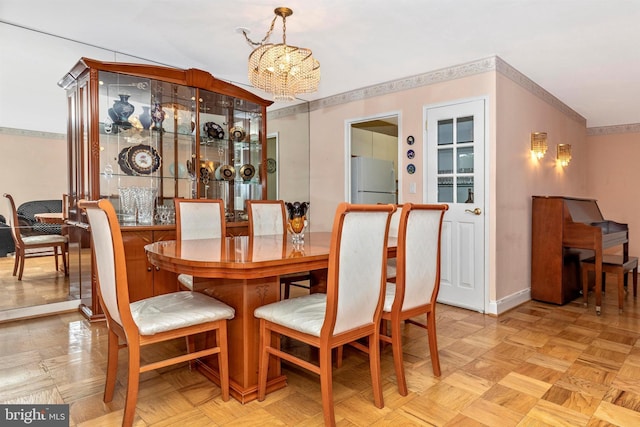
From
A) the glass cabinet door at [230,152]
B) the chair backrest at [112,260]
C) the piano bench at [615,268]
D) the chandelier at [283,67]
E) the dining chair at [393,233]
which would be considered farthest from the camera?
the glass cabinet door at [230,152]

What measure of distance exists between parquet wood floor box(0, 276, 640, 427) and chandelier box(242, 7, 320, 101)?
187cm

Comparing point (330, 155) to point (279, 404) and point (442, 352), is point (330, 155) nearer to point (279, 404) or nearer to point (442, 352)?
point (442, 352)

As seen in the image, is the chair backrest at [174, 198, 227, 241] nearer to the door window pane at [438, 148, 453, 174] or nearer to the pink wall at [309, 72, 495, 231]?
the pink wall at [309, 72, 495, 231]

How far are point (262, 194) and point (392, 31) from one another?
2.22 meters

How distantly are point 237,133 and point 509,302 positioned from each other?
3296mm

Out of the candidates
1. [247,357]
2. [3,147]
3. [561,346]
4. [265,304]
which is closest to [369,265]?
[265,304]

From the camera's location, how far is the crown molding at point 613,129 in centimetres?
582

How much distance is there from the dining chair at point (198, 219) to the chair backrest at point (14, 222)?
55.2 inches

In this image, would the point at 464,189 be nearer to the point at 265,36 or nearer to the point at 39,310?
the point at 265,36

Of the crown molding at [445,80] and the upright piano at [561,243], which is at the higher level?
the crown molding at [445,80]

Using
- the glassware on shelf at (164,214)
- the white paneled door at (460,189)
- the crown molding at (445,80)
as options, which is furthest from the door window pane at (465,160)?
the glassware on shelf at (164,214)

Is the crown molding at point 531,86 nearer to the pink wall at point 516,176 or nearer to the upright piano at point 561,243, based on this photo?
the pink wall at point 516,176

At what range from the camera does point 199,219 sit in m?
2.92

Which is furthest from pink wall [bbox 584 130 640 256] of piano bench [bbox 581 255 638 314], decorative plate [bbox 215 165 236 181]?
decorative plate [bbox 215 165 236 181]
